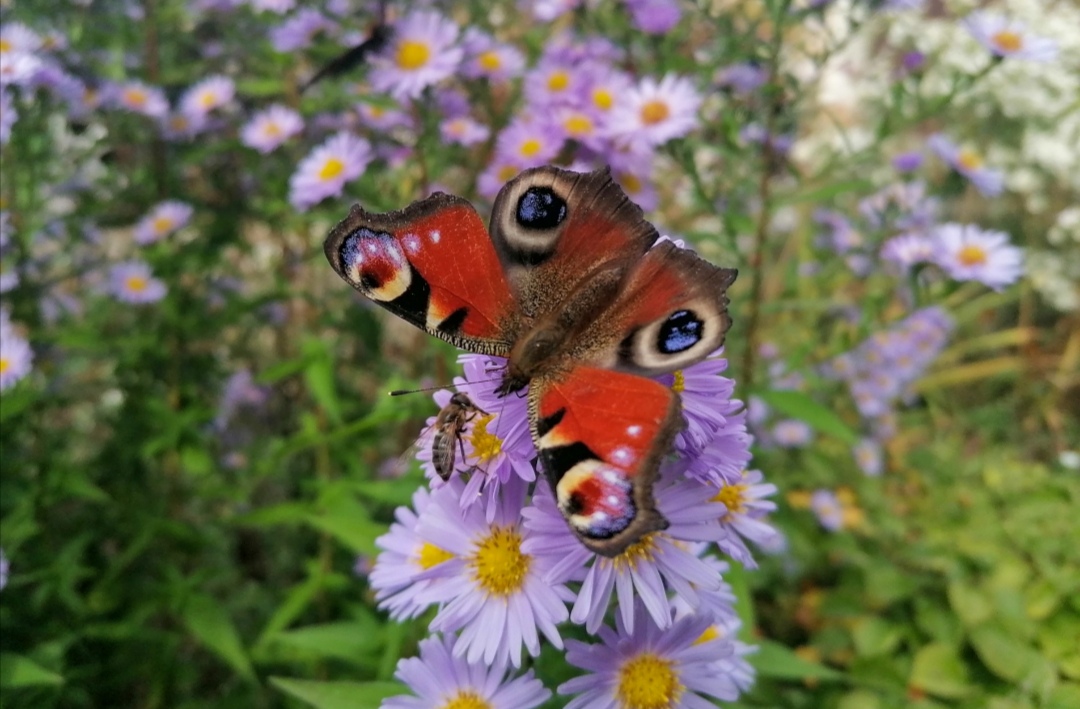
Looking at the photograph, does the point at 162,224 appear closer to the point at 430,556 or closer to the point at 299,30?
the point at 299,30

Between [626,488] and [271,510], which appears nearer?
[626,488]

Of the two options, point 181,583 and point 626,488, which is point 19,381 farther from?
point 626,488

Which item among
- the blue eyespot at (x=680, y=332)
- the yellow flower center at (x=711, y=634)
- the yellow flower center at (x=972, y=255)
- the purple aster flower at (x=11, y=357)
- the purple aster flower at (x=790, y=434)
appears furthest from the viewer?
the purple aster flower at (x=790, y=434)

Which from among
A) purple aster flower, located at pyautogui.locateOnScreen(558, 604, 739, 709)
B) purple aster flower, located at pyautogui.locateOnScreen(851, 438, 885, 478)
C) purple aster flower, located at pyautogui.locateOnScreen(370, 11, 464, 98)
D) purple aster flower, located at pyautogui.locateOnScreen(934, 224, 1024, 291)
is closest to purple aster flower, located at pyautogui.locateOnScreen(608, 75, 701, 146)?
purple aster flower, located at pyautogui.locateOnScreen(370, 11, 464, 98)

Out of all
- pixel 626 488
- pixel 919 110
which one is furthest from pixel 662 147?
pixel 626 488

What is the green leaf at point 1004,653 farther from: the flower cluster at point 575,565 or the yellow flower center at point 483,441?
the yellow flower center at point 483,441

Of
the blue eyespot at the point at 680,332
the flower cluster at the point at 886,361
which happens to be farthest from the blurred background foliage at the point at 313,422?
the blue eyespot at the point at 680,332

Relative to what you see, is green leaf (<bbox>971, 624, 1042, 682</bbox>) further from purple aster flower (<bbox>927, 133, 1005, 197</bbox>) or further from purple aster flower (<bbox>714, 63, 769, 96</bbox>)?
purple aster flower (<bbox>714, 63, 769, 96</bbox>)
